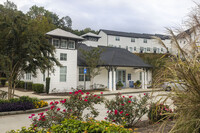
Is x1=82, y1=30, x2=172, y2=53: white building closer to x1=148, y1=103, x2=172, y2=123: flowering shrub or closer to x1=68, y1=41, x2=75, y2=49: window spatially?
x1=68, y1=41, x2=75, y2=49: window

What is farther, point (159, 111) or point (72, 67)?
point (72, 67)

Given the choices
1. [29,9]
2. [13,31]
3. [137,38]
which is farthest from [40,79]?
[29,9]

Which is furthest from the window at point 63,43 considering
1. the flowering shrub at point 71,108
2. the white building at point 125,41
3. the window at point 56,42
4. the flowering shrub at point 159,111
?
the white building at point 125,41

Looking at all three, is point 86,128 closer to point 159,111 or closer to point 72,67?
point 159,111

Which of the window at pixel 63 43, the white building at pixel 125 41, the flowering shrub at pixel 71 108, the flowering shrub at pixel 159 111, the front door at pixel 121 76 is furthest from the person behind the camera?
the white building at pixel 125 41

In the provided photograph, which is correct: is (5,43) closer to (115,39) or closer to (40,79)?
(40,79)

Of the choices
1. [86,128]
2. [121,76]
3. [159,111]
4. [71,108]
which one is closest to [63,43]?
[121,76]

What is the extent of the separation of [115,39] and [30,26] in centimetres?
4149

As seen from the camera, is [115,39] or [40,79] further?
[115,39]

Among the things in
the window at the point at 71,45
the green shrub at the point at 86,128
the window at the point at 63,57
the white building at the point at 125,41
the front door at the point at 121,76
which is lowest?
the green shrub at the point at 86,128

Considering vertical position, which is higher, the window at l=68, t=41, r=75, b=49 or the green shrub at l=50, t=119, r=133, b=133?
the window at l=68, t=41, r=75, b=49

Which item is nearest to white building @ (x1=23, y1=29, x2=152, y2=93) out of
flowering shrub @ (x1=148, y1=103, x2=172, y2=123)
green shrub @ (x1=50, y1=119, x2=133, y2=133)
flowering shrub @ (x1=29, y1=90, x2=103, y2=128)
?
flowering shrub @ (x1=29, y1=90, x2=103, y2=128)

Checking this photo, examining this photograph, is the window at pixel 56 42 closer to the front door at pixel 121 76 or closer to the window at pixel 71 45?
the window at pixel 71 45

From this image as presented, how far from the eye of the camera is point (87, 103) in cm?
653
